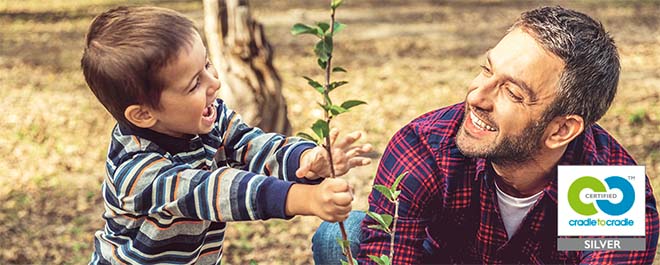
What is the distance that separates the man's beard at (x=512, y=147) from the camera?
9.09 ft

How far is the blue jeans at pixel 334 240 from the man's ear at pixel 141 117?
1.11 metres

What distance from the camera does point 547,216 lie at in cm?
298

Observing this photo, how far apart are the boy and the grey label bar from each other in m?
0.99

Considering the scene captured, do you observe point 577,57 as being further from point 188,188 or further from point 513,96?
point 188,188

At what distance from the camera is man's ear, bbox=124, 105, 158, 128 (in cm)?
231

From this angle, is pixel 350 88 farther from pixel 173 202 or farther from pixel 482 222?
pixel 173 202

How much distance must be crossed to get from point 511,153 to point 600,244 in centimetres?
42

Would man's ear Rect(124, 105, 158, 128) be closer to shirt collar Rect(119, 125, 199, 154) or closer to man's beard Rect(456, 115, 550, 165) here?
shirt collar Rect(119, 125, 199, 154)

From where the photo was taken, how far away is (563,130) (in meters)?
2.83

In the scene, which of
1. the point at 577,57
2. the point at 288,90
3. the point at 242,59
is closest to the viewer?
the point at 577,57

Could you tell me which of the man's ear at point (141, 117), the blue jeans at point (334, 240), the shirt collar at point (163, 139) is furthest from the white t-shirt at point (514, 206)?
the man's ear at point (141, 117)

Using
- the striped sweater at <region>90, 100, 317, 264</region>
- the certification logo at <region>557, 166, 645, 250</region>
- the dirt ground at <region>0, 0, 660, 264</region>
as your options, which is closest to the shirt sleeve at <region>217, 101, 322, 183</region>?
the striped sweater at <region>90, 100, 317, 264</region>

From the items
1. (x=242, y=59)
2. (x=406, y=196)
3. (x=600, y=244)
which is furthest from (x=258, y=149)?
(x=242, y=59)

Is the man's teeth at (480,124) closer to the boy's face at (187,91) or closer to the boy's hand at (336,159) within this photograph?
the boy's hand at (336,159)
